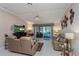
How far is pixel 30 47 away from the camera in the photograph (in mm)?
3549

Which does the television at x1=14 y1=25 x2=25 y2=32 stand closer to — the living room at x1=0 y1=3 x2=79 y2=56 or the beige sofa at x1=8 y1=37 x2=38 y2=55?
the living room at x1=0 y1=3 x2=79 y2=56

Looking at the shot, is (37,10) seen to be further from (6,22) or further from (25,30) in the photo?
(6,22)

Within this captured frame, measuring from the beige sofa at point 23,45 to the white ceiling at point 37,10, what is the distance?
2.89 feet

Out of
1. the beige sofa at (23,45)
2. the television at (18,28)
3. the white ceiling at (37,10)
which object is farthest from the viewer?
the television at (18,28)

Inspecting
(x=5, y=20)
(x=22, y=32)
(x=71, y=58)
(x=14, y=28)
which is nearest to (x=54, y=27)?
(x=22, y=32)

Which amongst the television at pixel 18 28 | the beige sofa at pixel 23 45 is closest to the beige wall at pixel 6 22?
the television at pixel 18 28

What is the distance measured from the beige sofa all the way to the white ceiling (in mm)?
880

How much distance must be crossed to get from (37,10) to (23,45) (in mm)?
1567

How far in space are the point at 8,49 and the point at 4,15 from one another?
138cm

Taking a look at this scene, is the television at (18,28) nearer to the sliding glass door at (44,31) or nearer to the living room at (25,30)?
the living room at (25,30)

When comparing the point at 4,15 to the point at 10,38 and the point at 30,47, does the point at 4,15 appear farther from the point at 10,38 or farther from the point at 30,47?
the point at 30,47

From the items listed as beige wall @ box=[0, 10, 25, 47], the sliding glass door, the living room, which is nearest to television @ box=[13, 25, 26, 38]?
the living room

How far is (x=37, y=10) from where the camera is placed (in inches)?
165

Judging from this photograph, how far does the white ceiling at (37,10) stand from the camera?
340 centimetres
